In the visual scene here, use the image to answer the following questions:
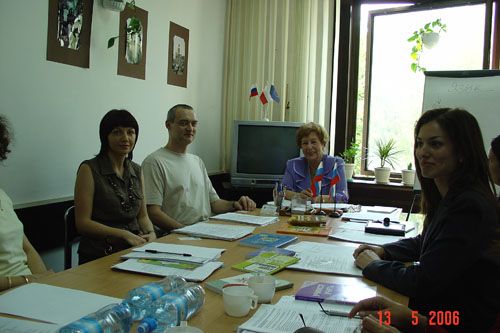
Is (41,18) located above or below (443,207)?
above

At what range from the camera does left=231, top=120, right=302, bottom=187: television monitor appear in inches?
155

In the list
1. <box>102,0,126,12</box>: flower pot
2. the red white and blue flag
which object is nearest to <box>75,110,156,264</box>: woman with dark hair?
<box>102,0,126,12</box>: flower pot

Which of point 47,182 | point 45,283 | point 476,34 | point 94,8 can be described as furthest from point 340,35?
point 45,283

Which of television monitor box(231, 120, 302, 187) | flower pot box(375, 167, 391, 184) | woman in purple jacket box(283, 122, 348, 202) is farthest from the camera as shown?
flower pot box(375, 167, 391, 184)

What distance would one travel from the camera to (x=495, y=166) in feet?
6.25

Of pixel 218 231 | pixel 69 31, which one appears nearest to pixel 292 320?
pixel 218 231

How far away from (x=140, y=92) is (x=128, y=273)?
2.15 metres

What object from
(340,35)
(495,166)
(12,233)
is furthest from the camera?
(340,35)

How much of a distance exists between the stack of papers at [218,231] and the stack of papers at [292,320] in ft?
2.52

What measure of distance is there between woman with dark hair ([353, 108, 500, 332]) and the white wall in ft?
6.15

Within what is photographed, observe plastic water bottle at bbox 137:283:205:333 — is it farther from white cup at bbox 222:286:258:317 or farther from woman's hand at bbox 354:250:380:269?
woman's hand at bbox 354:250:380:269

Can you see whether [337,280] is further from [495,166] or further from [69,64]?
[69,64]

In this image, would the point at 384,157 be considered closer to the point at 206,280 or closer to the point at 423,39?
the point at 423,39

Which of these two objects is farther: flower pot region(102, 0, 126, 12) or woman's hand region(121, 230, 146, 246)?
flower pot region(102, 0, 126, 12)
